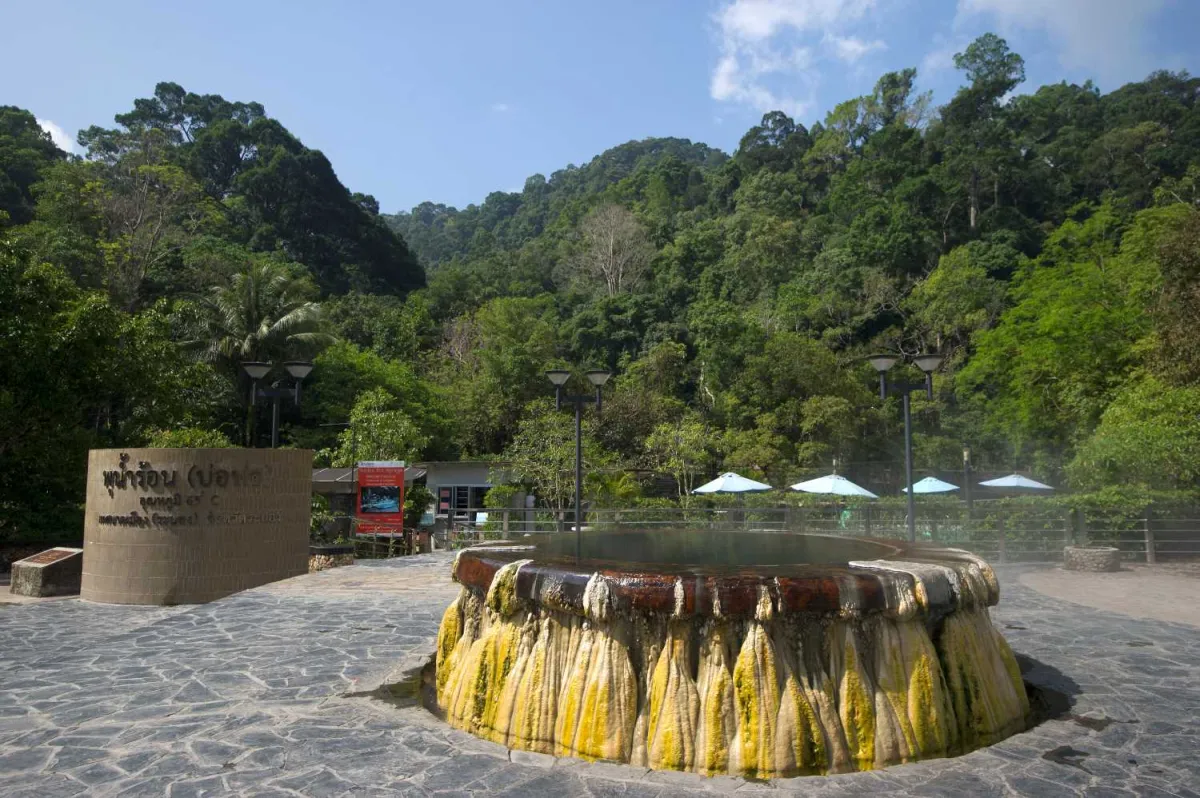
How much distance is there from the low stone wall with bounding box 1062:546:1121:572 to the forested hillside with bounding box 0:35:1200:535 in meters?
3.08

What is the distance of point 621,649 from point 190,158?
56.1 m

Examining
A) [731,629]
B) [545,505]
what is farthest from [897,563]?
[545,505]

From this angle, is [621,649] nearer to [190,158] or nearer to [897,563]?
[897,563]

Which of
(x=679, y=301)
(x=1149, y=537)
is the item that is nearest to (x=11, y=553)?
(x=1149, y=537)

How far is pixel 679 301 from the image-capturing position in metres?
47.8

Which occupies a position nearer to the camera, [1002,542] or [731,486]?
[1002,542]

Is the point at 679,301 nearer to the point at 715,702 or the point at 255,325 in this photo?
the point at 255,325

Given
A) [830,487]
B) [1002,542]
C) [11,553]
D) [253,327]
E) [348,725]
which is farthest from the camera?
[253,327]

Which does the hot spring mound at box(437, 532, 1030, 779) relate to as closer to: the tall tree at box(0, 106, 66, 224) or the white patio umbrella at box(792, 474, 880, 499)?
the white patio umbrella at box(792, 474, 880, 499)

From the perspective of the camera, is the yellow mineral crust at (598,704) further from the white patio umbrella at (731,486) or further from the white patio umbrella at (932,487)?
the white patio umbrella at (932,487)

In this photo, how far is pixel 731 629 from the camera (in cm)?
437

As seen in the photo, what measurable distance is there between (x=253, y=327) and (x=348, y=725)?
28.3m

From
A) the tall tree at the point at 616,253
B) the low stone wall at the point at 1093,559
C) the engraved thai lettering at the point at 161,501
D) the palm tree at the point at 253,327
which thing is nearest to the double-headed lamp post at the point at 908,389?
the low stone wall at the point at 1093,559

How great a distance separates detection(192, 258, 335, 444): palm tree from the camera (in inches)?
1161
